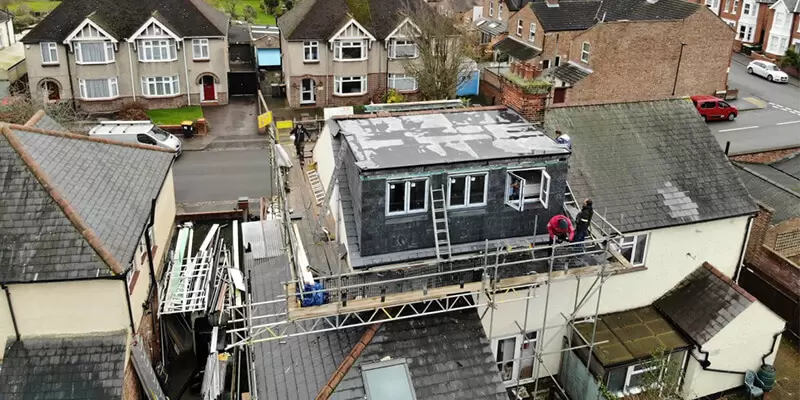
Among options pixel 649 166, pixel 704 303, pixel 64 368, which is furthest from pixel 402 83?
pixel 64 368

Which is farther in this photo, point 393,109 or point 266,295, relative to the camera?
point 393,109

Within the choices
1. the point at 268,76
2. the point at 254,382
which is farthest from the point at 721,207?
the point at 268,76

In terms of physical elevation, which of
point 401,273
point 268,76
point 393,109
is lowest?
point 268,76

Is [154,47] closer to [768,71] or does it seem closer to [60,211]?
[60,211]

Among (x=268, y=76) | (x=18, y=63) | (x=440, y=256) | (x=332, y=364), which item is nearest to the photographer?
(x=332, y=364)

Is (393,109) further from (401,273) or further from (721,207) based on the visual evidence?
(721,207)

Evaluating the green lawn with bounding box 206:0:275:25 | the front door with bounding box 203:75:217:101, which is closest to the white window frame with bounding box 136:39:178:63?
the front door with bounding box 203:75:217:101

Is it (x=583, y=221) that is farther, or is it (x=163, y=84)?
(x=163, y=84)
